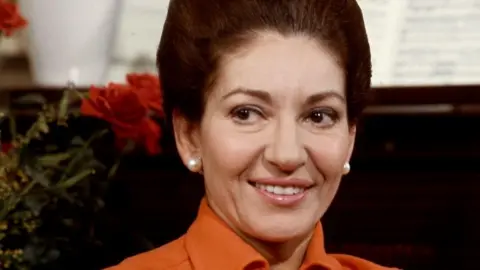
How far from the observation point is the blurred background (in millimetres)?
1252

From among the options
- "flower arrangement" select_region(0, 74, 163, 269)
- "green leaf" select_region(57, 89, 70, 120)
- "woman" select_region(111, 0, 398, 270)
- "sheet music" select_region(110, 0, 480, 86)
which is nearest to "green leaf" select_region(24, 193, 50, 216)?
"flower arrangement" select_region(0, 74, 163, 269)

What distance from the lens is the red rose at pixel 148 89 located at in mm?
1167

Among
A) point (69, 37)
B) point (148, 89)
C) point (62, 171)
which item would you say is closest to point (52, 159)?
point (62, 171)

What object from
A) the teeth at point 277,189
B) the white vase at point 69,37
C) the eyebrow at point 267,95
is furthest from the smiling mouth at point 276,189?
the white vase at point 69,37

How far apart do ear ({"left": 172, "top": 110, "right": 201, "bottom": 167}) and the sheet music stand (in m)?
0.41

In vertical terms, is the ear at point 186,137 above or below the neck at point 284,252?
above

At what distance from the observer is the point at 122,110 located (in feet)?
3.81

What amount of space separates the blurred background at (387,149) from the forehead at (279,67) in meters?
0.35


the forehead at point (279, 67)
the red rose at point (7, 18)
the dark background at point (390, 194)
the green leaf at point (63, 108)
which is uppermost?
the forehead at point (279, 67)

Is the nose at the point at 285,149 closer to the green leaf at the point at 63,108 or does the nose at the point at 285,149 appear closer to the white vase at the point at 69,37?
the green leaf at the point at 63,108

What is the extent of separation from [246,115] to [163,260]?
217mm

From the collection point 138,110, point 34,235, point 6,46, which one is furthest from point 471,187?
point 6,46

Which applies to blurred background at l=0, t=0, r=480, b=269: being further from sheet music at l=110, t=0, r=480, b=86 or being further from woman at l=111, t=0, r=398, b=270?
woman at l=111, t=0, r=398, b=270

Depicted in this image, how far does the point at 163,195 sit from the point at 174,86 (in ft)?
1.54
